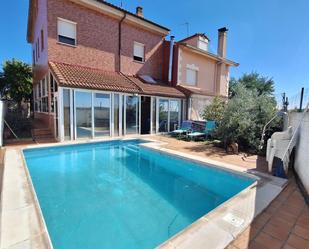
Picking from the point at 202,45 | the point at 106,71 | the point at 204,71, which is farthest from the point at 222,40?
the point at 106,71

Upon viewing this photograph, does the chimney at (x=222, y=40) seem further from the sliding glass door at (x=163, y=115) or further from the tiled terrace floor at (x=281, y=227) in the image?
the tiled terrace floor at (x=281, y=227)

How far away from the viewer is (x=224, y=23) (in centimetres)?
2167

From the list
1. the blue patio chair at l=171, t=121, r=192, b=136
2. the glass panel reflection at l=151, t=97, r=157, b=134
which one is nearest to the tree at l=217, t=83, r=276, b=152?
the blue patio chair at l=171, t=121, r=192, b=136

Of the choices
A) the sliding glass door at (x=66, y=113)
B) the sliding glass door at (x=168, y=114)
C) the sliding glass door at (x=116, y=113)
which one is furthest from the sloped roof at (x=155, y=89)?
the sliding glass door at (x=66, y=113)

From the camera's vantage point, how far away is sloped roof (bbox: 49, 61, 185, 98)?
10.8 metres

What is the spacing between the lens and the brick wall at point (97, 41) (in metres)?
12.0

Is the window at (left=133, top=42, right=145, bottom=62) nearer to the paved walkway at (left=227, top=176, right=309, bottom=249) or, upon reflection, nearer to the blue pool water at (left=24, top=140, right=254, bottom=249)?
the blue pool water at (left=24, top=140, right=254, bottom=249)

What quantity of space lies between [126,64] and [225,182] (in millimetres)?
12486

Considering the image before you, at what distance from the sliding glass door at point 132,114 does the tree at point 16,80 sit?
62.9 feet

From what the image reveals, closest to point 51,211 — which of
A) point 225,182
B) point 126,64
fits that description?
point 225,182

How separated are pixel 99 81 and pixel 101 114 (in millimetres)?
2141

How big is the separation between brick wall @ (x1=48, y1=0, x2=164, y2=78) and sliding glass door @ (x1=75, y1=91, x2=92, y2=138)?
327 cm

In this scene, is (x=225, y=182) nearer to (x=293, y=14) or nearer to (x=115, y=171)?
(x=115, y=171)

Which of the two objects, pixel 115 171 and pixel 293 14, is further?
pixel 293 14
